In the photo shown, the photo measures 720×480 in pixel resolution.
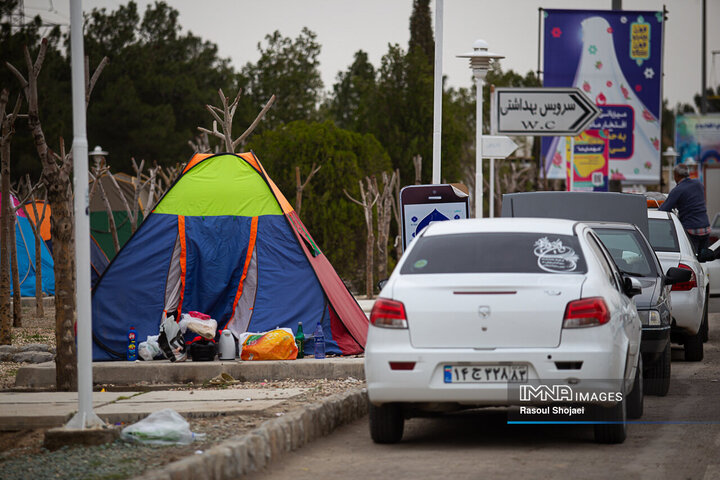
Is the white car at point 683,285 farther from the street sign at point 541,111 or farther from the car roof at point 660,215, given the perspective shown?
the street sign at point 541,111

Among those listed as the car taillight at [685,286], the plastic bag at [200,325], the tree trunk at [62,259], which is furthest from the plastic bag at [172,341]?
the car taillight at [685,286]

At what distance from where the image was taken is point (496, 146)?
→ 52.3 feet

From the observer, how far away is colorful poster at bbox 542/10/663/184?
3462 centimetres

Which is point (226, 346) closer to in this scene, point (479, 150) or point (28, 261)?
point (479, 150)

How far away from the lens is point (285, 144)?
36469 millimetres

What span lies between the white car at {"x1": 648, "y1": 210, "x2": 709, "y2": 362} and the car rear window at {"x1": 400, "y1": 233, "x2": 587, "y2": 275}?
16.8 ft

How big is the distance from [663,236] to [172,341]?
20.8 feet

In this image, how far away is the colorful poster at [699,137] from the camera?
207 feet

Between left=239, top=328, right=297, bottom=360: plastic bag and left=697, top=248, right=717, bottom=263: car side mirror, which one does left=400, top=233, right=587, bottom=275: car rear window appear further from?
left=697, top=248, right=717, bottom=263: car side mirror

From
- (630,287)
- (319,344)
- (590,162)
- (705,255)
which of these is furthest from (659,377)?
(590,162)

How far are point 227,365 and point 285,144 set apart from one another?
25.6m

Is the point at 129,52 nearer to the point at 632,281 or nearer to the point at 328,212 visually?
the point at 328,212

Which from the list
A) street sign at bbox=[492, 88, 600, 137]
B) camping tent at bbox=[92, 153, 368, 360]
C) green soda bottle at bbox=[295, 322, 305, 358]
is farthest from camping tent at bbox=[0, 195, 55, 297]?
green soda bottle at bbox=[295, 322, 305, 358]

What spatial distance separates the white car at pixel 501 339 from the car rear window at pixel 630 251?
134 inches
